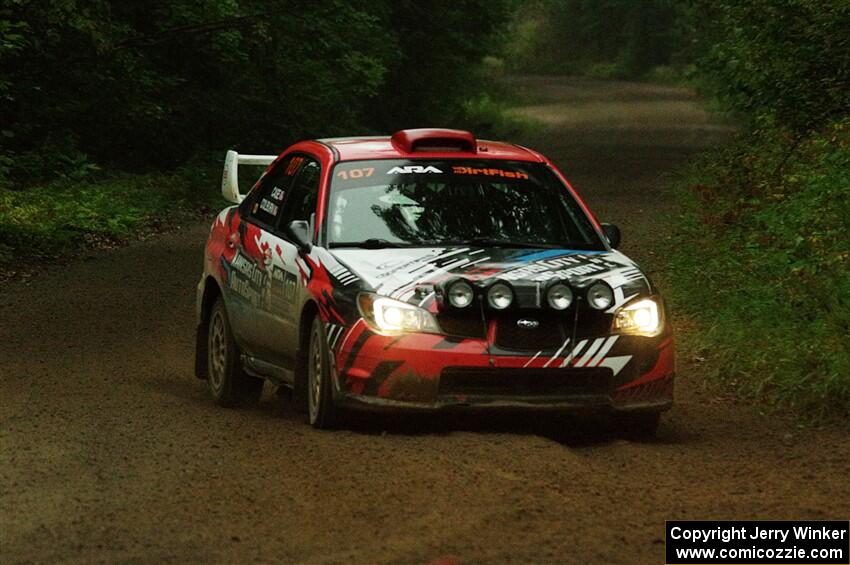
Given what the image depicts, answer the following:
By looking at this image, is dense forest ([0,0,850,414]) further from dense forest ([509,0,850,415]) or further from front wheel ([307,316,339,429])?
front wheel ([307,316,339,429])

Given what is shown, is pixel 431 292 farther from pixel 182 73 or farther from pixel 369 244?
pixel 182 73

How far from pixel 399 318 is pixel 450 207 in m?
1.37

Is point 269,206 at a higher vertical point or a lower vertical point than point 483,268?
lower

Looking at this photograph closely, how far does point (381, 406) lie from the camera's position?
8.58m

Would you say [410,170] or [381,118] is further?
[381,118]

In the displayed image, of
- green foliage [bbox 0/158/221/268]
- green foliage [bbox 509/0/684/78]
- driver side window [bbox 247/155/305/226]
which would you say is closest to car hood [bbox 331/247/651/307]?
driver side window [bbox 247/155/305/226]

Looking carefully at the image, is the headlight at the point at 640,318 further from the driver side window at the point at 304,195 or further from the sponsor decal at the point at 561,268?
the driver side window at the point at 304,195

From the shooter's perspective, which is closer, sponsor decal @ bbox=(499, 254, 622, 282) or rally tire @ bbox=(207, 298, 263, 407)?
sponsor decal @ bbox=(499, 254, 622, 282)

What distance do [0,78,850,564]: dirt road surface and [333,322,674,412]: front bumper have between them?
8.3 inches

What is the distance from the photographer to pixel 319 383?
8.89 metres

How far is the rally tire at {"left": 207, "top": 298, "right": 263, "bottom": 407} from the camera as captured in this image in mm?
10430

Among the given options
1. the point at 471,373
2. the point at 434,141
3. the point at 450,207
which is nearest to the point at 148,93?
the point at 434,141

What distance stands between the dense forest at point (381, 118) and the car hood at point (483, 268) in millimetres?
1772

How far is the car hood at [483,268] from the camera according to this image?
861 cm
